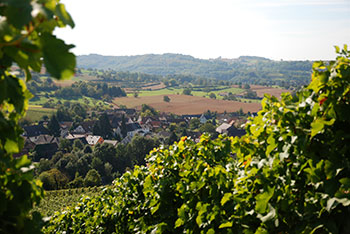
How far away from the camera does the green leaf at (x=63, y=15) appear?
55.1 inches

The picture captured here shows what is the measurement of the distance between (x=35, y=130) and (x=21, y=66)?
79514mm

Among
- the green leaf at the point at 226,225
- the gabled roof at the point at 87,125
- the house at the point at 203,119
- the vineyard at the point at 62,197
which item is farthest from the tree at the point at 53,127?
the green leaf at the point at 226,225

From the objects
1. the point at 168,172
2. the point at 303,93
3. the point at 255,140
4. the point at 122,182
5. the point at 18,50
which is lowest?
the point at 122,182

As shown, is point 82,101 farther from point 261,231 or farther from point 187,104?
point 261,231

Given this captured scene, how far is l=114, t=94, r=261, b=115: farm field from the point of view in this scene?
10518 cm

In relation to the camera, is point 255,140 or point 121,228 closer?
point 255,140

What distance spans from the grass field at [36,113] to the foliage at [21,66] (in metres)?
88.2

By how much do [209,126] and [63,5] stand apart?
79.6 metres

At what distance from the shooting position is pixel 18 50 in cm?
140

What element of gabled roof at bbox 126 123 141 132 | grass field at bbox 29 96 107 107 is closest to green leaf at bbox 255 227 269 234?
gabled roof at bbox 126 123 141 132

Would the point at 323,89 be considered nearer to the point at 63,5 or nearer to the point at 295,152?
the point at 295,152

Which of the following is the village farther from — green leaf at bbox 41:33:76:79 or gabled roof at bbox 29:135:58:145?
green leaf at bbox 41:33:76:79

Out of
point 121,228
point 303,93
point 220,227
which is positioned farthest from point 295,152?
point 121,228

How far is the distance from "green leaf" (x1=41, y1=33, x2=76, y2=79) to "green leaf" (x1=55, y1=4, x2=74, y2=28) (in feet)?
0.52
